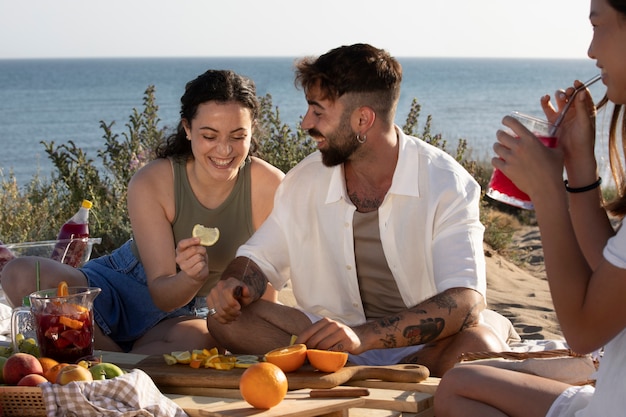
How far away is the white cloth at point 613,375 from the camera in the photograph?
2545 millimetres

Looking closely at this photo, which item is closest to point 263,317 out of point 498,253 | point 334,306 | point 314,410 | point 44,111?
point 334,306

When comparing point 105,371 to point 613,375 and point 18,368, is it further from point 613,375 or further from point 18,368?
point 613,375

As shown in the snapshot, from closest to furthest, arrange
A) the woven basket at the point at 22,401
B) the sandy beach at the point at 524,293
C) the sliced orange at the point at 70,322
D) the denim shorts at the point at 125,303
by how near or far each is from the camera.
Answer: the woven basket at the point at 22,401
the sliced orange at the point at 70,322
the denim shorts at the point at 125,303
the sandy beach at the point at 524,293

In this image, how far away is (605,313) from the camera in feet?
8.54

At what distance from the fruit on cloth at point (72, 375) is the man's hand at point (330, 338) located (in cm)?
94

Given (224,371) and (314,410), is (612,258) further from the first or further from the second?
(224,371)

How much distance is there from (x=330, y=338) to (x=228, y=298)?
0.66 metres

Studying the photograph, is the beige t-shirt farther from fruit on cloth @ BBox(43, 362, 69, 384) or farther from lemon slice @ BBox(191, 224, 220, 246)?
fruit on cloth @ BBox(43, 362, 69, 384)

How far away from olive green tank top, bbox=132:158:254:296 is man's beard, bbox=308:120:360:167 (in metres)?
0.71

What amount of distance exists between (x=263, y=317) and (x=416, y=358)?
2.53 ft

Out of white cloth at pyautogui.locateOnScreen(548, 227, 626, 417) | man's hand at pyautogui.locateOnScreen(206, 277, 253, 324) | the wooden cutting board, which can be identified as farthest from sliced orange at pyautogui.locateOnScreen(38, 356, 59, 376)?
white cloth at pyautogui.locateOnScreen(548, 227, 626, 417)

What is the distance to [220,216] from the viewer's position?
5.08m

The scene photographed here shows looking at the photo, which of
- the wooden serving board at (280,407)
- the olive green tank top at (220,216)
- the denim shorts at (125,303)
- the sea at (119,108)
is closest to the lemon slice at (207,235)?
the olive green tank top at (220,216)

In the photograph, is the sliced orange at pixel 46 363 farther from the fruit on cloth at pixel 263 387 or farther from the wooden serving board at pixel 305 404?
the fruit on cloth at pixel 263 387
